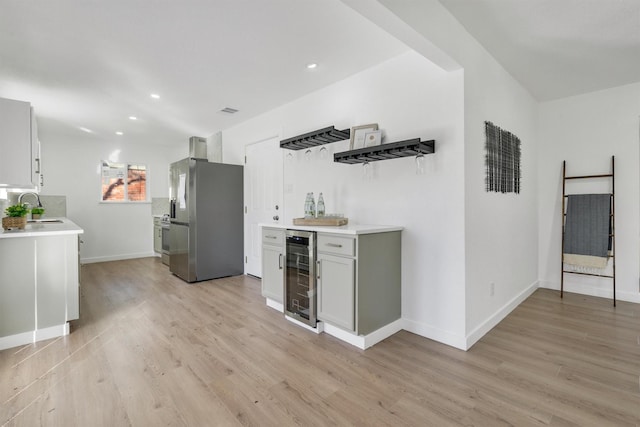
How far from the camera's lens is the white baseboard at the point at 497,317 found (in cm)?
250

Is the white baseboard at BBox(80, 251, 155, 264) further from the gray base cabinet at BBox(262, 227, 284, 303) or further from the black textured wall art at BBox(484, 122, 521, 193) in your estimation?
the black textured wall art at BBox(484, 122, 521, 193)

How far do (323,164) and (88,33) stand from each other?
233 cm

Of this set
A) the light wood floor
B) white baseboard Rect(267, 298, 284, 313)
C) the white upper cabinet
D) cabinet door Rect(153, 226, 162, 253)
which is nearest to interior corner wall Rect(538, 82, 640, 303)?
the light wood floor

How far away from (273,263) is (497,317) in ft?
7.43

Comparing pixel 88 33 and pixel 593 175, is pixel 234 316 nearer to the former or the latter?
pixel 88 33

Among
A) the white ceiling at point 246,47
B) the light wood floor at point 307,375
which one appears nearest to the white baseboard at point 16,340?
the light wood floor at point 307,375

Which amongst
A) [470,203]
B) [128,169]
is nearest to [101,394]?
[470,203]

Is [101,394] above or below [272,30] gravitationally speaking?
below

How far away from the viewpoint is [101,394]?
1854 millimetres

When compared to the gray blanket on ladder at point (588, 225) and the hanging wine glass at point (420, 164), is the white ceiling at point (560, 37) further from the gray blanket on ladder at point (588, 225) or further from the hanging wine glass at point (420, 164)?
the gray blanket on ladder at point (588, 225)

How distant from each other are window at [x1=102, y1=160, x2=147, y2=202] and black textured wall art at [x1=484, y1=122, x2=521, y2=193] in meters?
6.89

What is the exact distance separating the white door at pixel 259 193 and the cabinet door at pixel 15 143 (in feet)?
8.26

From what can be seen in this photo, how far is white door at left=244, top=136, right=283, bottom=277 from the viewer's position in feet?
14.1

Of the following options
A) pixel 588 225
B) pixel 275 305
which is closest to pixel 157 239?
pixel 275 305
